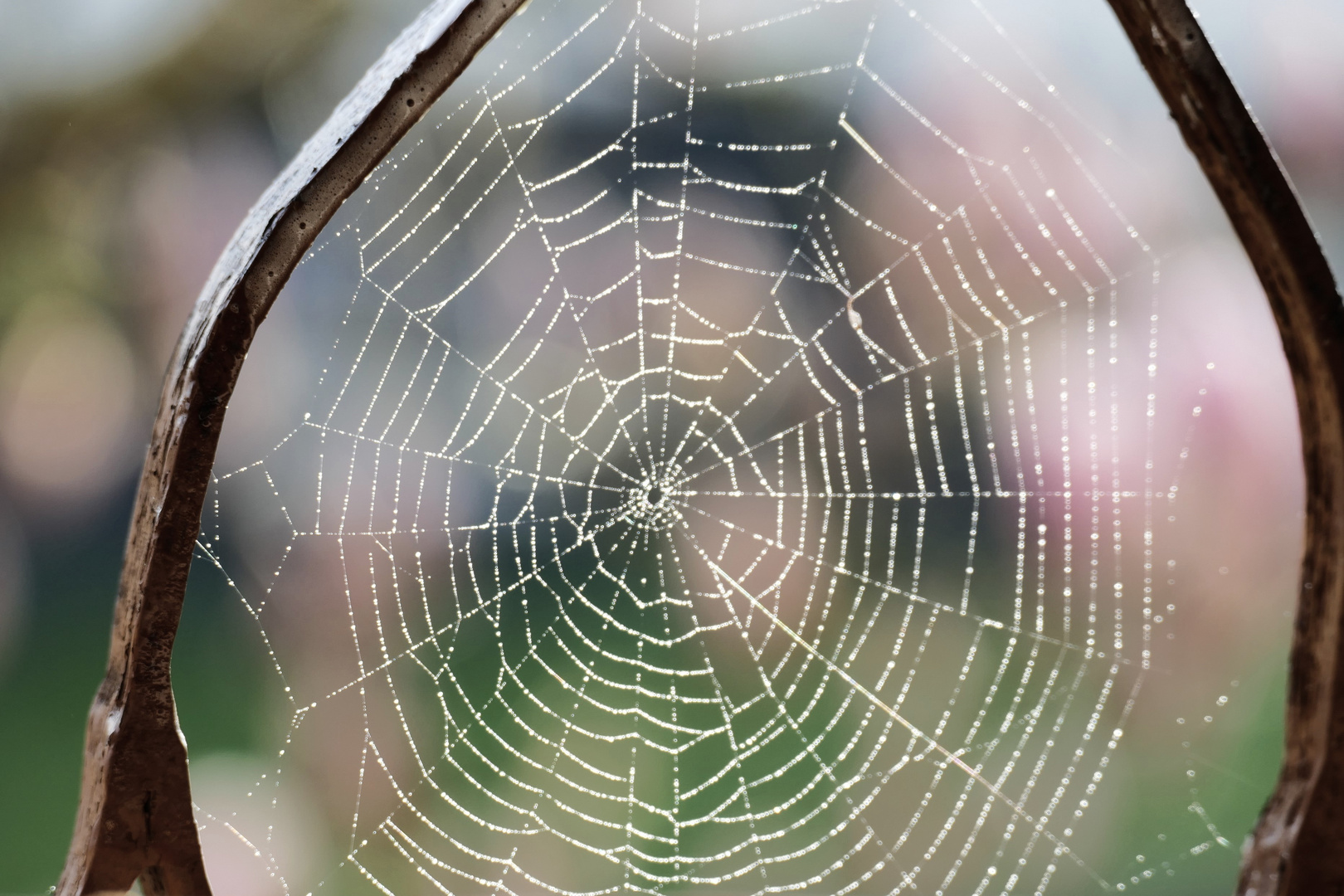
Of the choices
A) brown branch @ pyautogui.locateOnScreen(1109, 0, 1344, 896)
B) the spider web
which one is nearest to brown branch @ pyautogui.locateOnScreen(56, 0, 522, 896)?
brown branch @ pyautogui.locateOnScreen(1109, 0, 1344, 896)

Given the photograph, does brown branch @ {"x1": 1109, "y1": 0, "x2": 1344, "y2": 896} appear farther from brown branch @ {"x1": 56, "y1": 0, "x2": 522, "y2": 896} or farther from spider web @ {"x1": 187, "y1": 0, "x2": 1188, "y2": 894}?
spider web @ {"x1": 187, "y1": 0, "x2": 1188, "y2": 894}

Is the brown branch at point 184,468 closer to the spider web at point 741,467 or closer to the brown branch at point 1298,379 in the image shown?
the brown branch at point 1298,379

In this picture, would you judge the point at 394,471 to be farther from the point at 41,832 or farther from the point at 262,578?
the point at 41,832

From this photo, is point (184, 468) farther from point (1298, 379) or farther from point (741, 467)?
point (741, 467)

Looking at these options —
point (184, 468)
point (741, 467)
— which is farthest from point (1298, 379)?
point (741, 467)

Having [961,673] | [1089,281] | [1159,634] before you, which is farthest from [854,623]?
[1089,281]
